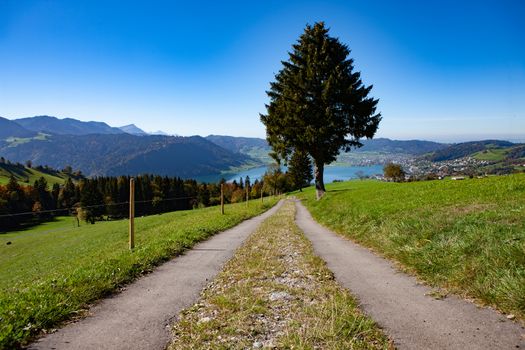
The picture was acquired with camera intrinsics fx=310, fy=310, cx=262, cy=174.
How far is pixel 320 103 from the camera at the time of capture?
3133 centimetres

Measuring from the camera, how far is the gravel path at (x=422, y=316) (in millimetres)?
4621

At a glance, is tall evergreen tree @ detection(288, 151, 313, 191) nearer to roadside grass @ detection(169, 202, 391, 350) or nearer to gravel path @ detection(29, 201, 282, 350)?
gravel path @ detection(29, 201, 282, 350)

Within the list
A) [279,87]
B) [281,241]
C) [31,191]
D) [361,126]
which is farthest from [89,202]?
[281,241]

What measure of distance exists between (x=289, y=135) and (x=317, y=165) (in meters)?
5.29

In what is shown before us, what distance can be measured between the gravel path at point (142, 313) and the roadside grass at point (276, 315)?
34 cm

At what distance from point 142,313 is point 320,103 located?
1118 inches

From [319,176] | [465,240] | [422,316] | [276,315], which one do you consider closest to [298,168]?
[319,176]

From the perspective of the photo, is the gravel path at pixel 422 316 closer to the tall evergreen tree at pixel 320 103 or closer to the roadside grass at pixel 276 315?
the roadside grass at pixel 276 315

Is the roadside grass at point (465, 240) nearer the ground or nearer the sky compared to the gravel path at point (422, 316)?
nearer the sky

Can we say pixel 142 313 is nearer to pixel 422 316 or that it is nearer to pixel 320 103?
pixel 422 316

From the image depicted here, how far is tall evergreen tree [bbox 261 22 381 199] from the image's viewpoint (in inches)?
1189

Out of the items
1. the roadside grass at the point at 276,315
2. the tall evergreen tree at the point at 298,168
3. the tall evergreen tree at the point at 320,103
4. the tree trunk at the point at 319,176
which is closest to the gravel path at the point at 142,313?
the roadside grass at the point at 276,315

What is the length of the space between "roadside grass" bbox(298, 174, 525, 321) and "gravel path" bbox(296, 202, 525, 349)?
0.46 metres

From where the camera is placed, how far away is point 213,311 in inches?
235
